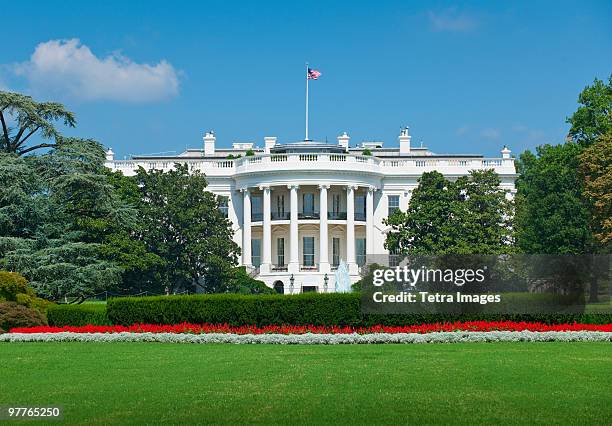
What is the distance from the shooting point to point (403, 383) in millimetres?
14992

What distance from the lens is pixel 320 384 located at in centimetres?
1501

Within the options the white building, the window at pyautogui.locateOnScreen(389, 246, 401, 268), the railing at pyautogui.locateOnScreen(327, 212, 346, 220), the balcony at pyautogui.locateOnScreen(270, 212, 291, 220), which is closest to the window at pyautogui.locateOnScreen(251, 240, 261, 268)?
the white building

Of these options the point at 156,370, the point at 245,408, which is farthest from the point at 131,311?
the point at 245,408

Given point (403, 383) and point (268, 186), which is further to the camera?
point (268, 186)

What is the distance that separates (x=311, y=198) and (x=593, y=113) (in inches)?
783

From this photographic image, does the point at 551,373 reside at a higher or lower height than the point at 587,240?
lower

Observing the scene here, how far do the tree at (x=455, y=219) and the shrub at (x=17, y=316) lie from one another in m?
28.3

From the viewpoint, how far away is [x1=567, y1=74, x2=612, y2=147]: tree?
5156 cm

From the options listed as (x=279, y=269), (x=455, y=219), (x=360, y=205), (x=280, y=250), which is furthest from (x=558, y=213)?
(x=280, y=250)

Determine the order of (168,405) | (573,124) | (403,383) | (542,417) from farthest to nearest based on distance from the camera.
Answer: (573,124) → (403,383) → (168,405) → (542,417)

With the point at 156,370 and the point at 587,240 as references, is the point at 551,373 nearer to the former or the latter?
the point at 156,370

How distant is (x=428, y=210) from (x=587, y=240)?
9.10 m

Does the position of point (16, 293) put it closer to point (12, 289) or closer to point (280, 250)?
point (12, 289)

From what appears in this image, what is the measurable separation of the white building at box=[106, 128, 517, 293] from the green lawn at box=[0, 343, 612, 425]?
129ft
